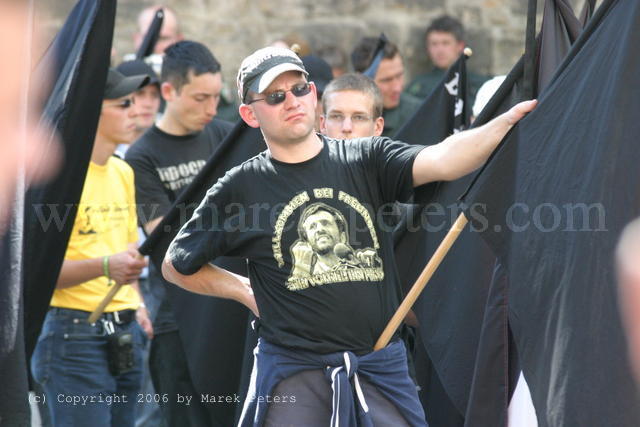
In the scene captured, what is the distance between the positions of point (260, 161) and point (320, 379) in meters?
0.89

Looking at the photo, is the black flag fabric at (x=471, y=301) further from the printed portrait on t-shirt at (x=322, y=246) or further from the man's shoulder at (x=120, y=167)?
the man's shoulder at (x=120, y=167)

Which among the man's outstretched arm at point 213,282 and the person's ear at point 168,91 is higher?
the person's ear at point 168,91

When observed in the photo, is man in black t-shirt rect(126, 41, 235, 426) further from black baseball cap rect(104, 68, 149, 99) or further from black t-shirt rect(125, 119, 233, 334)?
black baseball cap rect(104, 68, 149, 99)

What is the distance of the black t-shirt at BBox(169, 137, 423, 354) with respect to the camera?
447 centimetres

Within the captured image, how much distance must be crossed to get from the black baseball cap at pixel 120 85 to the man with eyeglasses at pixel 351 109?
1105 millimetres

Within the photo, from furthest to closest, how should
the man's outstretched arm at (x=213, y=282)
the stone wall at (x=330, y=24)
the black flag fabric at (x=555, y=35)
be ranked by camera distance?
the stone wall at (x=330, y=24)
the black flag fabric at (x=555, y=35)
the man's outstretched arm at (x=213, y=282)

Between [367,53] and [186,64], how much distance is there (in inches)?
82.5

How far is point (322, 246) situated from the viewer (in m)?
4.48

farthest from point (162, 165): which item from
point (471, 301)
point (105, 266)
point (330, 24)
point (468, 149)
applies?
point (330, 24)

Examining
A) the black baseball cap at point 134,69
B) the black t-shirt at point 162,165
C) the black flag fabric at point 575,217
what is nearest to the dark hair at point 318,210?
the black flag fabric at point 575,217

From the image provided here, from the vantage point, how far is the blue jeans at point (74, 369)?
233 inches

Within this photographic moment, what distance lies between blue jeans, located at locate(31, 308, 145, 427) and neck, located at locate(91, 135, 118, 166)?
0.84 metres

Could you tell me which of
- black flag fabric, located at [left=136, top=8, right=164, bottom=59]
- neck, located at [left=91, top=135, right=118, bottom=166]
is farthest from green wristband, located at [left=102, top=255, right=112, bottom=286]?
black flag fabric, located at [left=136, top=8, right=164, bottom=59]

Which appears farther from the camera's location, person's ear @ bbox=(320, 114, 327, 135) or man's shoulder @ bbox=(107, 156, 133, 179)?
man's shoulder @ bbox=(107, 156, 133, 179)
